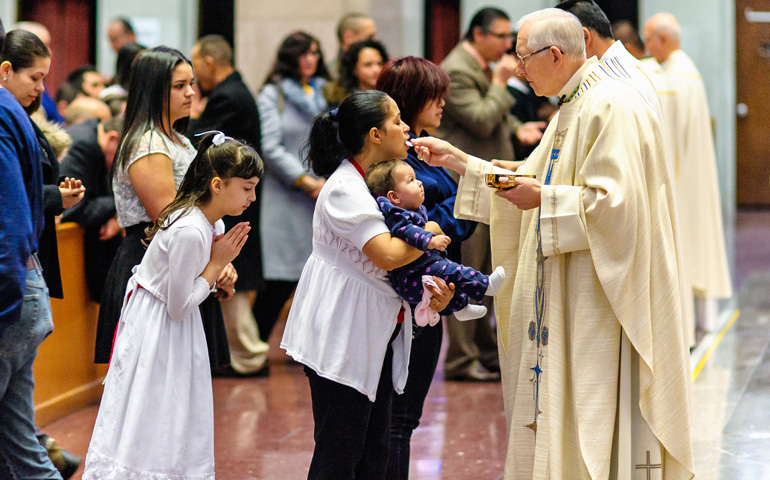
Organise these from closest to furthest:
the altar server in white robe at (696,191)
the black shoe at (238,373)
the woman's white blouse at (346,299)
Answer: the woman's white blouse at (346,299) → the black shoe at (238,373) → the altar server in white robe at (696,191)

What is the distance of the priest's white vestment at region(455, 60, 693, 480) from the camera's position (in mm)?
3182

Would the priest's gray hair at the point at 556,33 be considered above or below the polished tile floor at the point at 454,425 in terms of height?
above

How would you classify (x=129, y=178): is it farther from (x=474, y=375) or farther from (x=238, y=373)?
(x=474, y=375)

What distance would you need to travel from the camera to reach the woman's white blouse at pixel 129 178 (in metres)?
3.75

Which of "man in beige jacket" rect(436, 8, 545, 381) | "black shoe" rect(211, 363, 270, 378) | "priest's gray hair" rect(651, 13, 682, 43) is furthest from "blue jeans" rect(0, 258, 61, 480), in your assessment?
"priest's gray hair" rect(651, 13, 682, 43)

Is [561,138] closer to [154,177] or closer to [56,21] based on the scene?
[154,177]

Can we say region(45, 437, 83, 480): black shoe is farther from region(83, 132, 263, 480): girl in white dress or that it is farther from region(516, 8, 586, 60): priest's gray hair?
region(516, 8, 586, 60): priest's gray hair

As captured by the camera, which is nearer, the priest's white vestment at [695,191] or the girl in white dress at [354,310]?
the girl in white dress at [354,310]

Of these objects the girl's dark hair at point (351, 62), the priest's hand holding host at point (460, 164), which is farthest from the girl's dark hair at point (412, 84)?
the girl's dark hair at point (351, 62)

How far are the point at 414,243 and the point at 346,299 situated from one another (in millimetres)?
280

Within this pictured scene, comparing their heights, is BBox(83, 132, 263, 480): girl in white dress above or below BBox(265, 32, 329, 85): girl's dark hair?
below

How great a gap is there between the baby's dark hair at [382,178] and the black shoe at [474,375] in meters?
3.04

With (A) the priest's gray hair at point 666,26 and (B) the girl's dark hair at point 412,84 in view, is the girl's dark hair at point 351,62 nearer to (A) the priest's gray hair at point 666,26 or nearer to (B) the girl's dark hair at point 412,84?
(A) the priest's gray hair at point 666,26

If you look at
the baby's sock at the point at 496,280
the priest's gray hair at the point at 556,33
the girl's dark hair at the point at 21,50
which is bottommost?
the baby's sock at the point at 496,280
